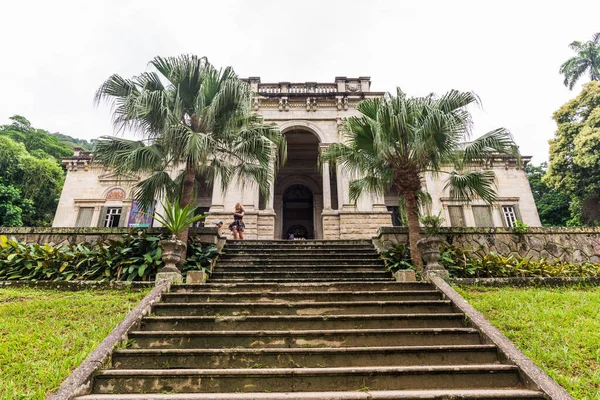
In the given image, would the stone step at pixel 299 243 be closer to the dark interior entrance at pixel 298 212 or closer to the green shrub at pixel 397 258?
the green shrub at pixel 397 258

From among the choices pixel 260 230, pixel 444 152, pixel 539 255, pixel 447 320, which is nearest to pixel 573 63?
pixel 539 255

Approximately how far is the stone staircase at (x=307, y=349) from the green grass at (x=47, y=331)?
1.59ft

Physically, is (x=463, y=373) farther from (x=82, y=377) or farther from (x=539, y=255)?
(x=539, y=255)

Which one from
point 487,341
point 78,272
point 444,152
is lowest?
point 487,341

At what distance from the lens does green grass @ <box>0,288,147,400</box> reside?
3.18 m

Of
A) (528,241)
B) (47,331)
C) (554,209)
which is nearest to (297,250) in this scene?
(47,331)

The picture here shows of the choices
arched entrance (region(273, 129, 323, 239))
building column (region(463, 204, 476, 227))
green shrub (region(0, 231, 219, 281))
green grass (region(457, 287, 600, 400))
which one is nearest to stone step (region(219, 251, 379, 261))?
green shrub (region(0, 231, 219, 281))

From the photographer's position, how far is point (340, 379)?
3309 millimetres

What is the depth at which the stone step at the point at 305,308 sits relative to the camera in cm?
477

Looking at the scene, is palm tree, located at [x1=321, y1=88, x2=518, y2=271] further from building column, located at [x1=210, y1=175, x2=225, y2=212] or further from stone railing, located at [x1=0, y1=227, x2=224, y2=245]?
building column, located at [x1=210, y1=175, x2=225, y2=212]

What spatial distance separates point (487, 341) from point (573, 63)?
26928 mm

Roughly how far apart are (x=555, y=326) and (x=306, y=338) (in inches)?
139

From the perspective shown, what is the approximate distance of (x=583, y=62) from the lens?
2164 cm

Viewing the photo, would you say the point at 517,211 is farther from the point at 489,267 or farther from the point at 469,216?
the point at 489,267
